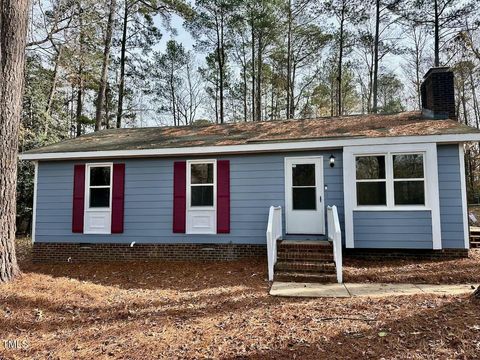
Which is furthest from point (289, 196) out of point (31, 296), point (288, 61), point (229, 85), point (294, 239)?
point (229, 85)

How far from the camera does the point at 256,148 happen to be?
24.9 ft

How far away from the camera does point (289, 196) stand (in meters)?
7.66

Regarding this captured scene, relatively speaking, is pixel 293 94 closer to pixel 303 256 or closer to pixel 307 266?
pixel 303 256

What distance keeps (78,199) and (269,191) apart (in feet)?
16.8

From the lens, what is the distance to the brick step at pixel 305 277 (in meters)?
5.79

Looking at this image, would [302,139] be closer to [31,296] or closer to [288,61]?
[31,296]

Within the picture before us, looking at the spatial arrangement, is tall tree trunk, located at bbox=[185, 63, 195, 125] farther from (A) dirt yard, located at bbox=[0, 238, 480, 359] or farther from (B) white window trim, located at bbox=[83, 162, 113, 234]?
(A) dirt yard, located at bbox=[0, 238, 480, 359]

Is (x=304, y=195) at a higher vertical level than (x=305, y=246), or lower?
higher

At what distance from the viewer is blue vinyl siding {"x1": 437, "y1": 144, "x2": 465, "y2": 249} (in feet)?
22.1

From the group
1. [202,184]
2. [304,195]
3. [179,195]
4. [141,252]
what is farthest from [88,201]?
[304,195]

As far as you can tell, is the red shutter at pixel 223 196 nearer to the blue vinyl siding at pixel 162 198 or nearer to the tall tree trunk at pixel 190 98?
the blue vinyl siding at pixel 162 198

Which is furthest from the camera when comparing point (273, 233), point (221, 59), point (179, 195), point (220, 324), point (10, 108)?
point (221, 59)

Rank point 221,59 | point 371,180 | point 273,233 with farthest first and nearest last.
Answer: point 221,59 < point 371,180 < point 273,233

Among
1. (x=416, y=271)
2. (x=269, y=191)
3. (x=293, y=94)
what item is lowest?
(x=416, y=271)
